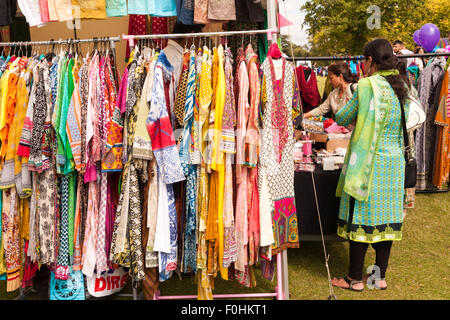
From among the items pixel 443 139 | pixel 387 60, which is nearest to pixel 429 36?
pixel 443 139

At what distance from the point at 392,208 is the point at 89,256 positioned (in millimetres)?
2201

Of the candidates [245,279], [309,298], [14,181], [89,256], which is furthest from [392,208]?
[14,181]

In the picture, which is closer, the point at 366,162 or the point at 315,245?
the point at 366,162

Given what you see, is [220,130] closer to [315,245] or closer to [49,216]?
[49,216]

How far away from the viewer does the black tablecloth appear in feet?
11.9

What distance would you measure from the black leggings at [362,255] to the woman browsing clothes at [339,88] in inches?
58.0

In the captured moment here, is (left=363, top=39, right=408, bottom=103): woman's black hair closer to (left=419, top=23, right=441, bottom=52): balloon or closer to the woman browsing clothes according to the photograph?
the woman browsing clothes

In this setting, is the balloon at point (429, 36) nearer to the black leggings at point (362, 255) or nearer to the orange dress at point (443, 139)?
the orange dress at point (443, 139)

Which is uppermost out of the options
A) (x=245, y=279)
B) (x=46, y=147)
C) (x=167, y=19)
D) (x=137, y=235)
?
(x=167, y=19)

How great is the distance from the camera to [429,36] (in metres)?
5.93

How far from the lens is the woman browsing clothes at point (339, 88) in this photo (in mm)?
4219

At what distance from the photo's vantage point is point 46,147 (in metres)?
2.79

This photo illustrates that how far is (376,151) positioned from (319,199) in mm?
805

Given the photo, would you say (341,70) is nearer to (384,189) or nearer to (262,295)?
(384,189)
